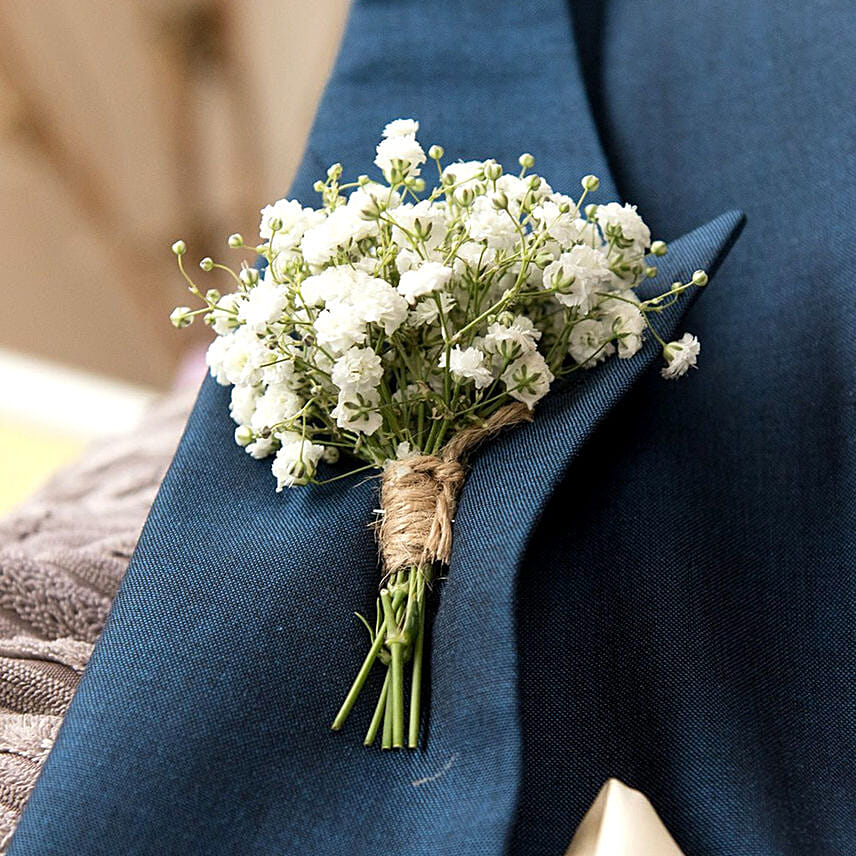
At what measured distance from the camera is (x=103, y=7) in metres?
2.28

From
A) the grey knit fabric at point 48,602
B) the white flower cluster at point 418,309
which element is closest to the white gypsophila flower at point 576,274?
the white flower cluster at point 418,309

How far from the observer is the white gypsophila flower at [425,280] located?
1.67ft

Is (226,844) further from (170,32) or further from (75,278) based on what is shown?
(75,278)

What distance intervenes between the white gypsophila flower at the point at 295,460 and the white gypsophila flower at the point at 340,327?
7 centimetres

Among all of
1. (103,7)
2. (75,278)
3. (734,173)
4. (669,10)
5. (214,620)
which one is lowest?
(214,620)

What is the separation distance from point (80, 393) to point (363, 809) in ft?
6.87

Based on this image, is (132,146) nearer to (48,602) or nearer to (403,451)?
(48,602)

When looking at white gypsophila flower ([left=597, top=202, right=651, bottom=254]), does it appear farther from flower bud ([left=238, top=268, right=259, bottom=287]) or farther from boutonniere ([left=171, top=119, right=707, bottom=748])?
flower bud ([left=238, top=268, right=259, bottom=287])

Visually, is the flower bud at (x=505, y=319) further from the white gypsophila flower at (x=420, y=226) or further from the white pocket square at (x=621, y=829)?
the white pocket square at (x=621, y=829)

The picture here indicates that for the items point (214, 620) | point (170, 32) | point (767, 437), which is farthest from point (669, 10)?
point (170, 32)

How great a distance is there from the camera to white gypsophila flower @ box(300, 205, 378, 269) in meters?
0.55

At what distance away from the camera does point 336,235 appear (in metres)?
0.55

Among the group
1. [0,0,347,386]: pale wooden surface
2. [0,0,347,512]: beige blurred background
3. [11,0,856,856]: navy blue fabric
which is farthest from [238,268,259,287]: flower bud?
[0,0,347,386]: pale wooden surface

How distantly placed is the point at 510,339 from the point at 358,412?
0.09 metres
